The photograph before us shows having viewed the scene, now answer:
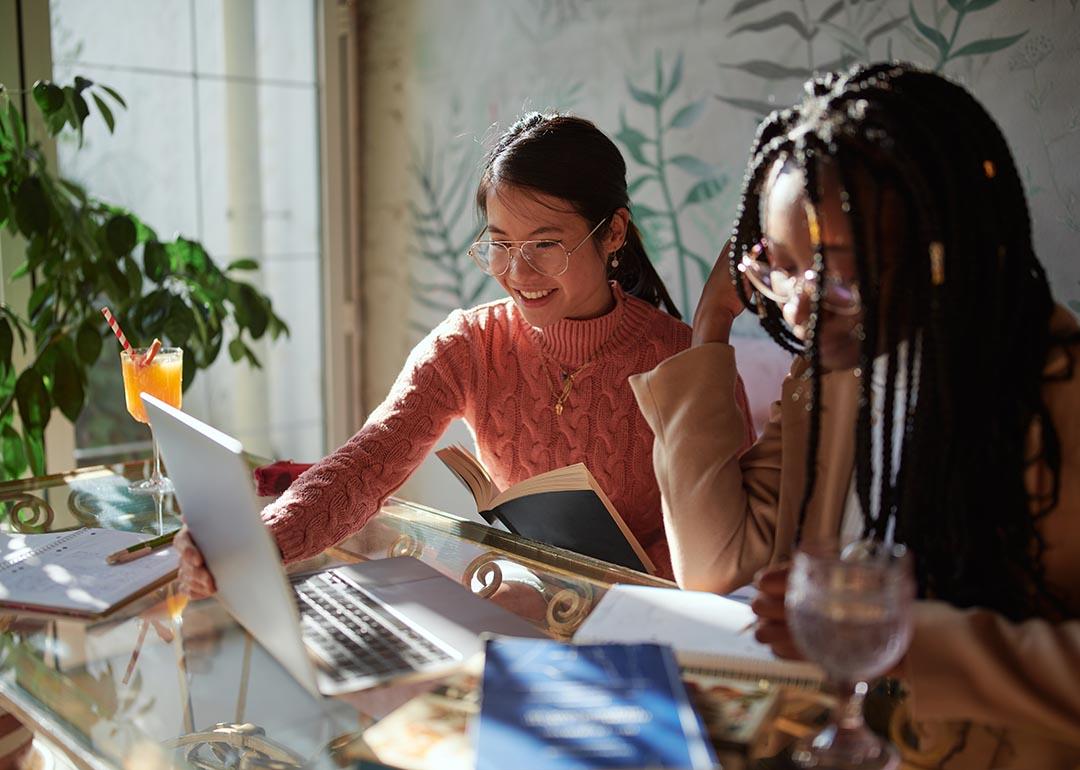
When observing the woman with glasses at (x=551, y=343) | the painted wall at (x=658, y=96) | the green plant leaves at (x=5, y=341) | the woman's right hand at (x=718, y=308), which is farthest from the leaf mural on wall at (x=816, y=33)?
the green plant leaves at (x=5, y=341)

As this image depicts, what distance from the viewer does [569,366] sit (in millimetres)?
1833

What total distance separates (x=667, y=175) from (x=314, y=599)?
178 centimetres

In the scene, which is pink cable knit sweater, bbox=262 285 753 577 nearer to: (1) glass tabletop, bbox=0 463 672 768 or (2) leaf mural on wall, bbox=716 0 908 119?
(1) glass tabletop, bbox=0 463 672 768

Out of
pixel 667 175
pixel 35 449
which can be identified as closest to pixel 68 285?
pixel 35 449

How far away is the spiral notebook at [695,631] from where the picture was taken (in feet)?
2.92

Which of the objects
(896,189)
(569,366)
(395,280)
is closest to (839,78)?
(896,189)

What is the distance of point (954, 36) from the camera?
6.83ft

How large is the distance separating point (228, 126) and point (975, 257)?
115 inches

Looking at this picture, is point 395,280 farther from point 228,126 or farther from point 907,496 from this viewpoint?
point 907,496

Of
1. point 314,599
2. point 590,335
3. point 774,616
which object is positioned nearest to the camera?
point 774,616

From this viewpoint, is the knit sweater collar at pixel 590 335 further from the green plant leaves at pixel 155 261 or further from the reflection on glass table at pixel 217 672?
the green plant leaves at pixel 155 261

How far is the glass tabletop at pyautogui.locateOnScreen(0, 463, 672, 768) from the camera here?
932mm

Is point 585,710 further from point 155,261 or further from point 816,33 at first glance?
point 155,261

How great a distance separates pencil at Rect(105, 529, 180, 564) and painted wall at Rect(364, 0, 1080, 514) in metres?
0.97
